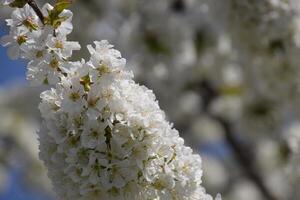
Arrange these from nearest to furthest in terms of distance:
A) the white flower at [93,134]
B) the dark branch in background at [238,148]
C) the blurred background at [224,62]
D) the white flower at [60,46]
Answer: the white flower at [93,134] < the white flower at [60,46] < the blurred background at [224,62] < the dark branch in background at [238,148]

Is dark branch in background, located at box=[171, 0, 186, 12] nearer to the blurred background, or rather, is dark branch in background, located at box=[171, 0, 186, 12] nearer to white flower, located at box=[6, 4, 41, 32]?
the blurred background

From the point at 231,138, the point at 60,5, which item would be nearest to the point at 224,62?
the point at 231,138

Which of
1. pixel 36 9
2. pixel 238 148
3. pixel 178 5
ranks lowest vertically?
pixel 36 9

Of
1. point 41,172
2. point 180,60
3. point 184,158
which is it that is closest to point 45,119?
point 184,158

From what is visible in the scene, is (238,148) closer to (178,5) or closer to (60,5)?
(178,5)

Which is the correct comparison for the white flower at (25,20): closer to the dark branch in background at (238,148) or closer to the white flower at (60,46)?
the white flower at (60,46)

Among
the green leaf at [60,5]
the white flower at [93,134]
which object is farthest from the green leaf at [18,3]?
the white flower at [93,134]

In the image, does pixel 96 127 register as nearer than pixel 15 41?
Yes
